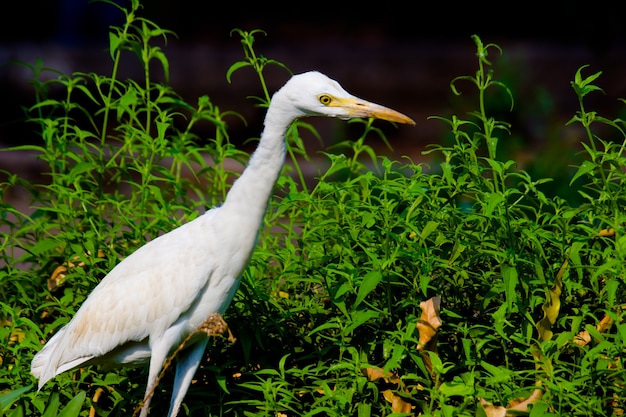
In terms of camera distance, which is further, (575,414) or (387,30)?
(387,30)

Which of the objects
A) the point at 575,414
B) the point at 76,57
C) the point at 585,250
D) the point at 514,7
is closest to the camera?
the point at 575,414

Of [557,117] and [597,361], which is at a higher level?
[597,361]

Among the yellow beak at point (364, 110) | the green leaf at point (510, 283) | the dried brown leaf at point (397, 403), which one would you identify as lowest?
the dried brown leaf at point (397, 403)

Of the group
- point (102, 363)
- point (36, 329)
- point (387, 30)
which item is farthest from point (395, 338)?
point (387, 30)

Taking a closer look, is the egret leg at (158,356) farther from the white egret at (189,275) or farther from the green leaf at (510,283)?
the green leaf at (510,283)

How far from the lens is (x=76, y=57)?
27.0ft

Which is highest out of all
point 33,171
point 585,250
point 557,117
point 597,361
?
point 585,250

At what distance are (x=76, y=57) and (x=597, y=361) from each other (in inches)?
229

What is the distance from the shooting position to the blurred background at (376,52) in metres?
8.22

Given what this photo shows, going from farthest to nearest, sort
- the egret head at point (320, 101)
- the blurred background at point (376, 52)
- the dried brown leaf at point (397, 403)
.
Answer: the blurred background at point (376, 52) < the dried brown leaf at point (397, 403) < the egret head at point (320, 101)

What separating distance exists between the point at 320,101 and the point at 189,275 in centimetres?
76

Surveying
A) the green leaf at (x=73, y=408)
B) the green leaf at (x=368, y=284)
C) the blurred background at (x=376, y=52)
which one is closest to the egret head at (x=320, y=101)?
the green leaf at (x=368, y=284)

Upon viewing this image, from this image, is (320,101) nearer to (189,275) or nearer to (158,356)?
(189,275)

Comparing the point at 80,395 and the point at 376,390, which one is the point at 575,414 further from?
the point at 80,395
